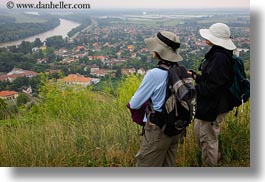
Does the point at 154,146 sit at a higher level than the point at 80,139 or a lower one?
higher

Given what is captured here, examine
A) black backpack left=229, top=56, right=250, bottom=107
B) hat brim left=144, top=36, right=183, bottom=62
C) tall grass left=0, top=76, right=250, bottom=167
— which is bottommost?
tall grass left=0, top=76, right=250, bottom=167

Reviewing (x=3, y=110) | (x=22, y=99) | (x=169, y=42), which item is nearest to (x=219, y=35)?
(x=169, y=42)

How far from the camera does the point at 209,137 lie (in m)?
3.97

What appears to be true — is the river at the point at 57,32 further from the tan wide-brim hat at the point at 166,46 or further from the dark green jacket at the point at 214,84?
the dark green jacket at the point at 214,84

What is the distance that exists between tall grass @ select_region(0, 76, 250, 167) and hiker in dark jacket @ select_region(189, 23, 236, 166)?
Result: 0.32 metres

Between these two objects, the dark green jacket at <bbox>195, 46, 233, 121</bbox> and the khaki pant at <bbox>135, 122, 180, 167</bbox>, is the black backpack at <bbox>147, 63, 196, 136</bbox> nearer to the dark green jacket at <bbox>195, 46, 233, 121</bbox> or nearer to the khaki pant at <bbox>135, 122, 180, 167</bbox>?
the khaki pant at <bbox>135, 122, 180, 167</bbox>

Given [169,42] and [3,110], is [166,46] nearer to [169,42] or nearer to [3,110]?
[169,42]

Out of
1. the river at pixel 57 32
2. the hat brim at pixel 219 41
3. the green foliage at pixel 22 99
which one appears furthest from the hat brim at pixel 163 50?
the green foliage at pixel 22 99

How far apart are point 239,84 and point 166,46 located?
948 mm

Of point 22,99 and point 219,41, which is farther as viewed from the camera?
point 22,99

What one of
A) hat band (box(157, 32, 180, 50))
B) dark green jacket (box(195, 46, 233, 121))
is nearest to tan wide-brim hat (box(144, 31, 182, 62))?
hat band (box(157, 32, 180, 50))

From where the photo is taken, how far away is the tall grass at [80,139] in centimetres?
434

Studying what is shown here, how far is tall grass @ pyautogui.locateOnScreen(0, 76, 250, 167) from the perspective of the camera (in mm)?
4340

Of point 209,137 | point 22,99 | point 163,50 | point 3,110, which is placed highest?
point 163,50
